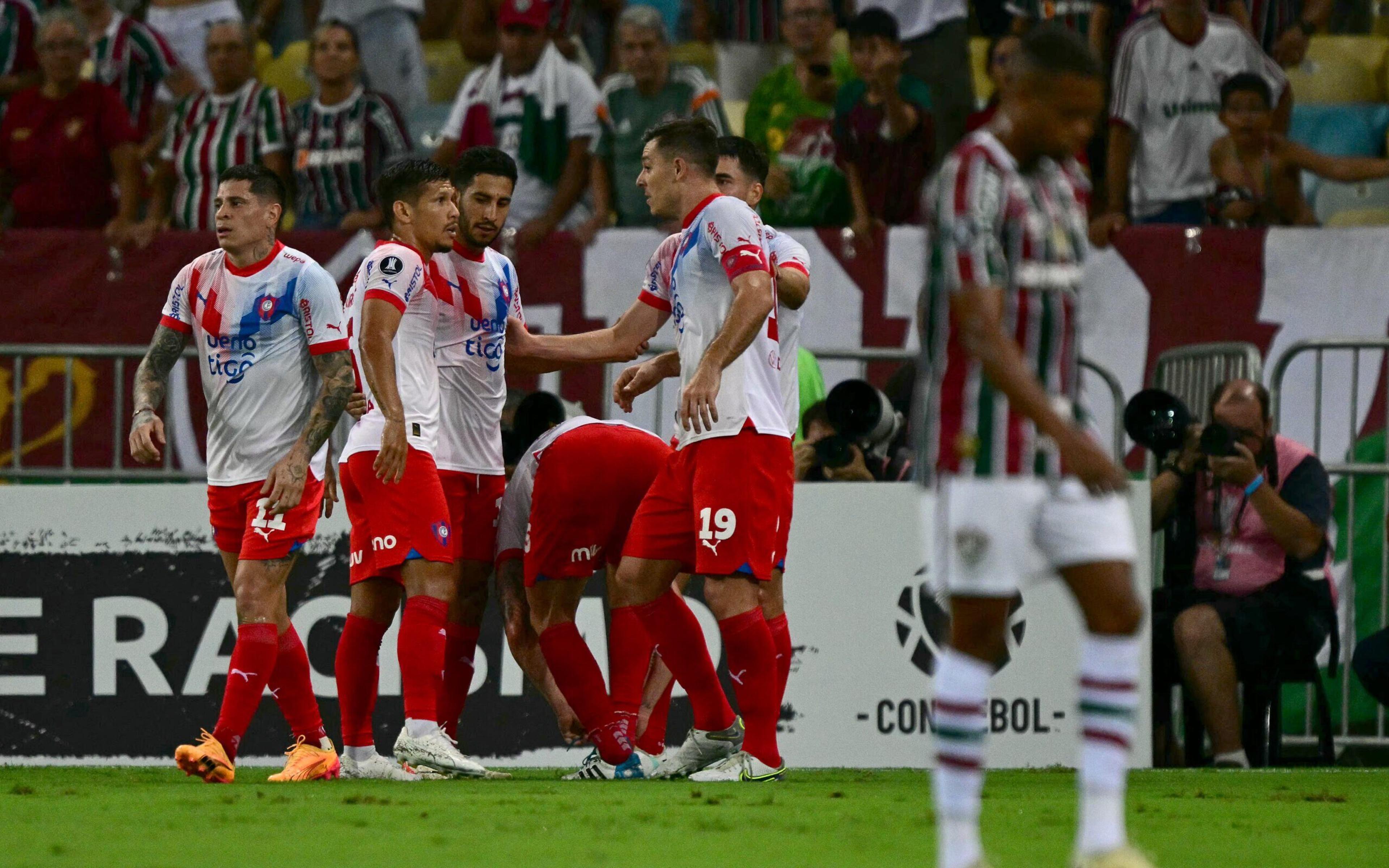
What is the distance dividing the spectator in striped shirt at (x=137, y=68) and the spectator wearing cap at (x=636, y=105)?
126 inches

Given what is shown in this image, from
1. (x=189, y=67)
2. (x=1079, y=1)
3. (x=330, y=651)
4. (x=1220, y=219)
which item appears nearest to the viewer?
(x=330, y=651)

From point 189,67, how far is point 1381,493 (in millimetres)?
8624

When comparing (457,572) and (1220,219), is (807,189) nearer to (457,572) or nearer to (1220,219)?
(1220,219)

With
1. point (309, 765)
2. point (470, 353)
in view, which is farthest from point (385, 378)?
point (309, 765)

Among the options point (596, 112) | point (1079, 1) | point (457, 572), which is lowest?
point (457, 572)

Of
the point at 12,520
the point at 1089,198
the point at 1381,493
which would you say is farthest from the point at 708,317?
the point at 1089,198

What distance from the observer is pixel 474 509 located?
23.4 feet

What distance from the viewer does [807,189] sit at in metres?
10.8

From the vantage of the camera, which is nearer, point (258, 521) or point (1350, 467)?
point (258, 521)

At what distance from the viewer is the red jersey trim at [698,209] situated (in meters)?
6.57

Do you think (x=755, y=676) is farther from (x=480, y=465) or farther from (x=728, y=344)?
(x=480, y=465)

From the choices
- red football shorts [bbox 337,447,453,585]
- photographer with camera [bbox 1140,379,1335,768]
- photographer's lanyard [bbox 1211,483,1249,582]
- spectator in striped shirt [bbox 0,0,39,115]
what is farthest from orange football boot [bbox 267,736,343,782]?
spectator in striped shirt [bbox 0,0,39,115]

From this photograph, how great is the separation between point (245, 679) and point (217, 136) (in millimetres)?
5952

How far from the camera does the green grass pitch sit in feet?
14.5
